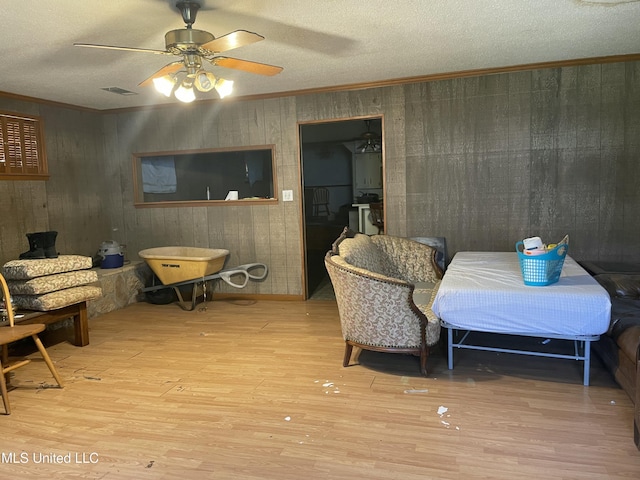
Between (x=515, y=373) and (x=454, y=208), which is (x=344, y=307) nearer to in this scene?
(x=515, y=373)

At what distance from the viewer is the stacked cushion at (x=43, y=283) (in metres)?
3.63

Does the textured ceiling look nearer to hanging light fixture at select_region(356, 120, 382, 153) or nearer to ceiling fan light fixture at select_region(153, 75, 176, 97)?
ceiling fan light fixture at select_region(153, 75, 176, 97)

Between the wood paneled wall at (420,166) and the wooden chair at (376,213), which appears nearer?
the wood paneled wall at (420,166)

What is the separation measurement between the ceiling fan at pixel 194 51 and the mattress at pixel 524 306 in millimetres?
1939

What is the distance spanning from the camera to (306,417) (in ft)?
8.61

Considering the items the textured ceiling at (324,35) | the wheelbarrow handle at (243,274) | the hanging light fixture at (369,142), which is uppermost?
the textured ceiling at (324,35)

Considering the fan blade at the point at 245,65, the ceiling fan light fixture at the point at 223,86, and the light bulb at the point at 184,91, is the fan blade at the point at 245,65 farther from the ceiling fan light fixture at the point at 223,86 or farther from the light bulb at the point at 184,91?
the light bulb at the point at 184,91

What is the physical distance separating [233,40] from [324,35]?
36.5 inches

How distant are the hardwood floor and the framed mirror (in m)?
2.51

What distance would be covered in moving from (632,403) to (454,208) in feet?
8.16

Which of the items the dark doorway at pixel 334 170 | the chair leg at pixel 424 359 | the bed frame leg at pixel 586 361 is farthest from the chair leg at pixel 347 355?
the dark doorway at pixel 334 170

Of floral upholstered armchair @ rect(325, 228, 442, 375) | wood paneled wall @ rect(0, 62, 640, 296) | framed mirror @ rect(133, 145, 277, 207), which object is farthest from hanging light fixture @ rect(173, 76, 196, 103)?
framed mirror @ rect(133, 145, 277, 207)

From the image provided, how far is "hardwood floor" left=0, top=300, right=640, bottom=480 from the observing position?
2170 millimetres

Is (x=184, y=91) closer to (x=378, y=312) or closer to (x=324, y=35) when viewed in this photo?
(x=324, y=35)
